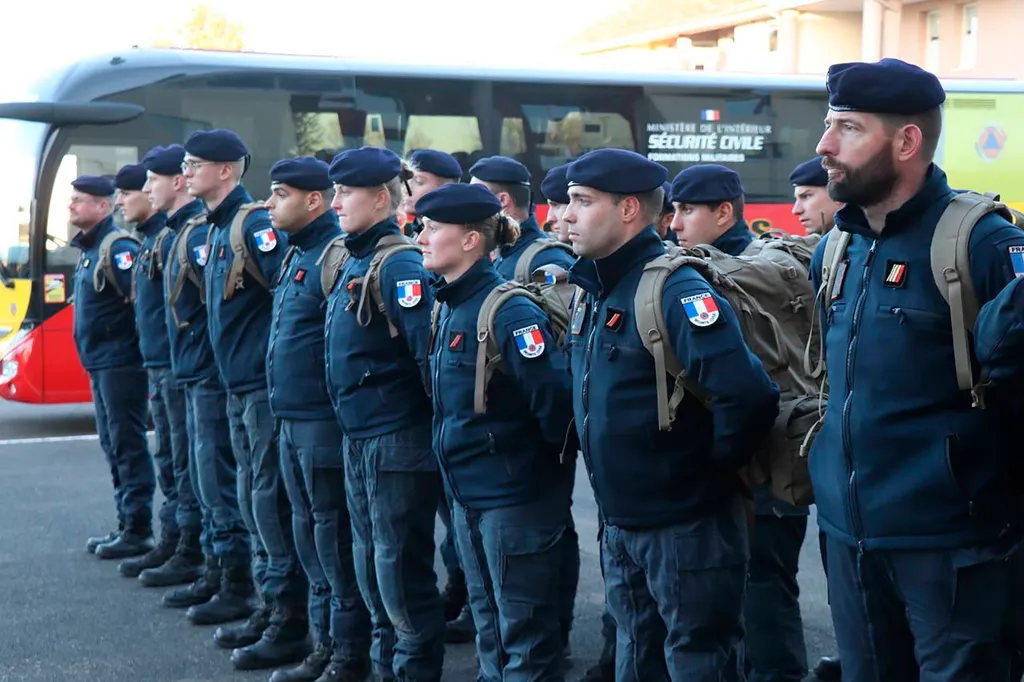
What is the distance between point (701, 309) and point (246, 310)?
2.97m

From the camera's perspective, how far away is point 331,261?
211 inches

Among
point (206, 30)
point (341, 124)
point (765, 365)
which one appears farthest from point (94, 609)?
point (206, 30)

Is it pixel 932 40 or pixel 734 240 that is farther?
pixel 932 40

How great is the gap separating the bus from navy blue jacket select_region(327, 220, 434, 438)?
763 cm

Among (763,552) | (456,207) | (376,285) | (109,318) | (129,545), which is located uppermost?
(456,207)

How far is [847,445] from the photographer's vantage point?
312cm

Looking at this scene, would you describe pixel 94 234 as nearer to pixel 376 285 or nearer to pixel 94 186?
pixel 94 186

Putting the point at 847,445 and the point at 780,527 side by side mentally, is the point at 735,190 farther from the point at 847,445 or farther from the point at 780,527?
the point at 847,445

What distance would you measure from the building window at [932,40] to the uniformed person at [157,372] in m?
29.0

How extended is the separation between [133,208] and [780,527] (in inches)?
172

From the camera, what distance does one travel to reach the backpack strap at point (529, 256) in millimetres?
6363

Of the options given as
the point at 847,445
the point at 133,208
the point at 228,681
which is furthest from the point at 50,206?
the point at 847,445

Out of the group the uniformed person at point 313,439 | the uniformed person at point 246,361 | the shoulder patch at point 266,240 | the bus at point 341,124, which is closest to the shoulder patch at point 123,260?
the uniformed person at point 246,361

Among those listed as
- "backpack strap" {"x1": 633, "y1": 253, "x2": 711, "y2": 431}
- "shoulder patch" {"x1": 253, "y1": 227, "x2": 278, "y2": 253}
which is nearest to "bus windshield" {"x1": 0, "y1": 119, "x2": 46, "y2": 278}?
"shoulder patch" {"x1": 253, "y1": 227, "x2": 278, "y2": 253}
